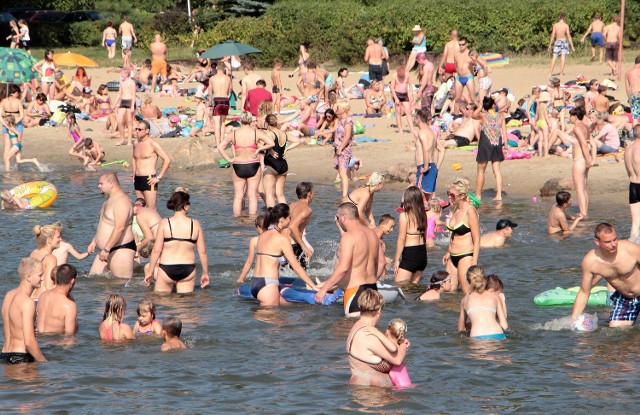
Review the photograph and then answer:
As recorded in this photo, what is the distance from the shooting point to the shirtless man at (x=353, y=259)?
10.1 meters

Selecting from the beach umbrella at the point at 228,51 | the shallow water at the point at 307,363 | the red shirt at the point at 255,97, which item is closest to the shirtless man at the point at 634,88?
the red shirt at the point at 255,97

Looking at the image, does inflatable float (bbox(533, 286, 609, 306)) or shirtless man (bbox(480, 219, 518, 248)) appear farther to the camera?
shirtless man (bbox(480, 219, 518, 248))

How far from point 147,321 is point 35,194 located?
28.7 ft

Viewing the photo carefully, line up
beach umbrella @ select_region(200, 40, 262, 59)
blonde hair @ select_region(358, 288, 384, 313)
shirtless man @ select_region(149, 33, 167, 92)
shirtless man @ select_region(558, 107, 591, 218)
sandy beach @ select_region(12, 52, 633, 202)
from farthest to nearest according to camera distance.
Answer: shirtless man @ select_region(149, 33, 167, 92) → beach umbrella @ select_region(200, 40, 262, 59) → sandy beach @ select_region(12, 52, 633, 202) → shirtless man @ select_region(558, 107, 591, 218) → blonde hair @ select_region(358, 288, 384, 313)

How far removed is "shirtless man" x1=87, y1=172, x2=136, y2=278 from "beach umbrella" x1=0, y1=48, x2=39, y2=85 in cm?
1065

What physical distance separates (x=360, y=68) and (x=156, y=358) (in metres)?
23.4

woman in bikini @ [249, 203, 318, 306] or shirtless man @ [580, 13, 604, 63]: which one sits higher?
shirtless man @ [580, 13, 604, 63]

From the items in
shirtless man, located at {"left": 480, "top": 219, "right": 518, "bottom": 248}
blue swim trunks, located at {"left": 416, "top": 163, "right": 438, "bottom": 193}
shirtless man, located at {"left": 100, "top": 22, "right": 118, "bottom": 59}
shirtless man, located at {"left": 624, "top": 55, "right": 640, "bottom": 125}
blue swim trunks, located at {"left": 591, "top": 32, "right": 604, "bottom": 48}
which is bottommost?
shirtless man, located at {"left": 480, "top": 219, "right": 518, "bottom": 248}

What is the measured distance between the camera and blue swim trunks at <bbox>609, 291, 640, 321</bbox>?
32.8 ft

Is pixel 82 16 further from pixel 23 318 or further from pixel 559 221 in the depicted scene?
pixel 23 318

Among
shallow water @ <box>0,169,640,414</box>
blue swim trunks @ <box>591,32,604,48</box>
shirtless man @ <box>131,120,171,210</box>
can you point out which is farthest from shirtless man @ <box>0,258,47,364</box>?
blue swim trunks @ <box>591,32,604,48</box>

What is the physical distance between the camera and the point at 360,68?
32312 millimetres

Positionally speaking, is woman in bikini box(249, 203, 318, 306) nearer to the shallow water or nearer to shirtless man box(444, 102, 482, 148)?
the shallow water

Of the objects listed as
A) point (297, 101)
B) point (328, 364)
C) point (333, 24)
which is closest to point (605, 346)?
point (328, 364)
